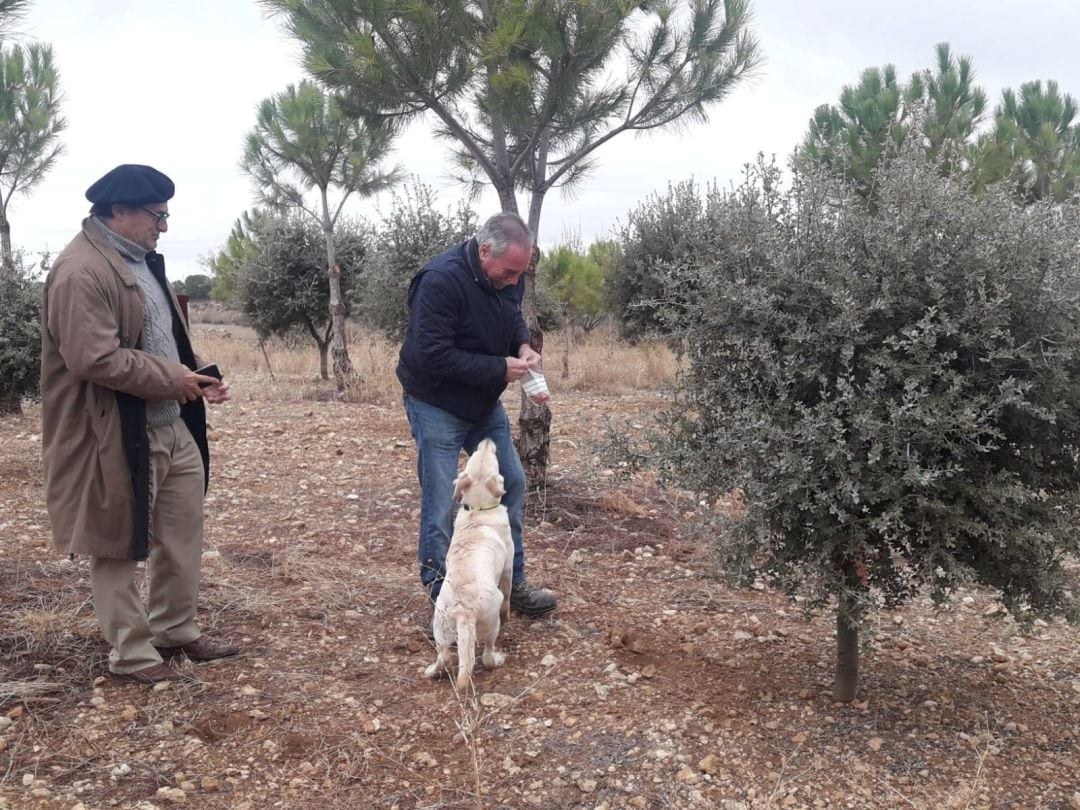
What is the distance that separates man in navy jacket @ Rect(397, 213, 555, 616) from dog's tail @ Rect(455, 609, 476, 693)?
65 centimetres

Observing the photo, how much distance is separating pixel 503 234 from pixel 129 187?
158cm

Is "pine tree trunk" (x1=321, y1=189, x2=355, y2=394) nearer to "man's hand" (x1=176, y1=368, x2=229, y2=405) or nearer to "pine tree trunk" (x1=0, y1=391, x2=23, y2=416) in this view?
"pine tree trunk" (x1=0, y1=391, x2=23, y2=416)

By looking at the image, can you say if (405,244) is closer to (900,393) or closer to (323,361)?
(323,361)

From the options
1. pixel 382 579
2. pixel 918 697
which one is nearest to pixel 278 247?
pixel 382 579

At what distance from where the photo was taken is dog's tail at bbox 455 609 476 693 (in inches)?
142

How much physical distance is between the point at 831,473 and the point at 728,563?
1.85ft

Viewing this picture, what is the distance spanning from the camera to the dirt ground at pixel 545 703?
3.07 m

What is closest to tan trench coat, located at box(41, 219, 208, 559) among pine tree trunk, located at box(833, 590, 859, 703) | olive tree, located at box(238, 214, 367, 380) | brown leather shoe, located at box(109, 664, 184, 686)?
brown leather shoe, located at box(109, 664, 184, 686)

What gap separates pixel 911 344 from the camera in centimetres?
300

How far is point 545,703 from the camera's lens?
369 cm

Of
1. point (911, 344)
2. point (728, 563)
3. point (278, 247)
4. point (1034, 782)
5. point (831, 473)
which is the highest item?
point (278, 247)

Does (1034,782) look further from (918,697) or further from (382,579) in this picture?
(382,579)

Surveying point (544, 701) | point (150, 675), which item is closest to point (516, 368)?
point (544, 701)

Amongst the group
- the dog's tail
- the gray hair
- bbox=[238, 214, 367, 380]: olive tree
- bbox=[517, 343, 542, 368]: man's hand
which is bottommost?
the dog's tail
